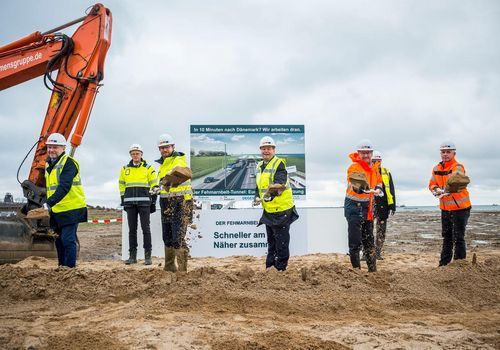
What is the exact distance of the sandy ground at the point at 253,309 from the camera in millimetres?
3984

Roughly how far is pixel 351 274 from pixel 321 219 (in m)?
4.84

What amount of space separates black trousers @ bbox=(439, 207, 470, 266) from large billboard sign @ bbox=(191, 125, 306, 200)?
5072mm

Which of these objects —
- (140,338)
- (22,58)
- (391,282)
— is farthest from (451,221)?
(22,58)

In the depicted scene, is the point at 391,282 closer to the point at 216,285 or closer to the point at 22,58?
the point at 216,285

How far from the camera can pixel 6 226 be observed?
8750 millimetres

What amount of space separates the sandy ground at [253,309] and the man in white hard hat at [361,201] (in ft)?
2.07

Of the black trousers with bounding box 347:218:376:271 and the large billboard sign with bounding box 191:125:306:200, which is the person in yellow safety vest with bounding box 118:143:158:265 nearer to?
the large billboard sign with bounding box 191:125:306:200

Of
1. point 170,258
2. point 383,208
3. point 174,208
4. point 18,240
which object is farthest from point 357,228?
point 18,240

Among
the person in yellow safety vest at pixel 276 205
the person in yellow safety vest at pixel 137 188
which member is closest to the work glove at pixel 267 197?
the person in yellow safety vest at pixel 276 205

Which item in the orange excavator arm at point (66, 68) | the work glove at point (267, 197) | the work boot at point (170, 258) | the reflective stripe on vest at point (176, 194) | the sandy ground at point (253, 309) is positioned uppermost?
the orange excavator arm at point (66, 68)

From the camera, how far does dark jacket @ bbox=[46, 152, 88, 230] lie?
6559 millimetres

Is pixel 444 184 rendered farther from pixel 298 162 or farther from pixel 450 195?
pixel 298 162

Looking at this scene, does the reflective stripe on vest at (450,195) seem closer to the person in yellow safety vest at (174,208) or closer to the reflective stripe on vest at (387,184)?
the reflective stripe on vest at (387,184)

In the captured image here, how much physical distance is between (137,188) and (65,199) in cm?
245
